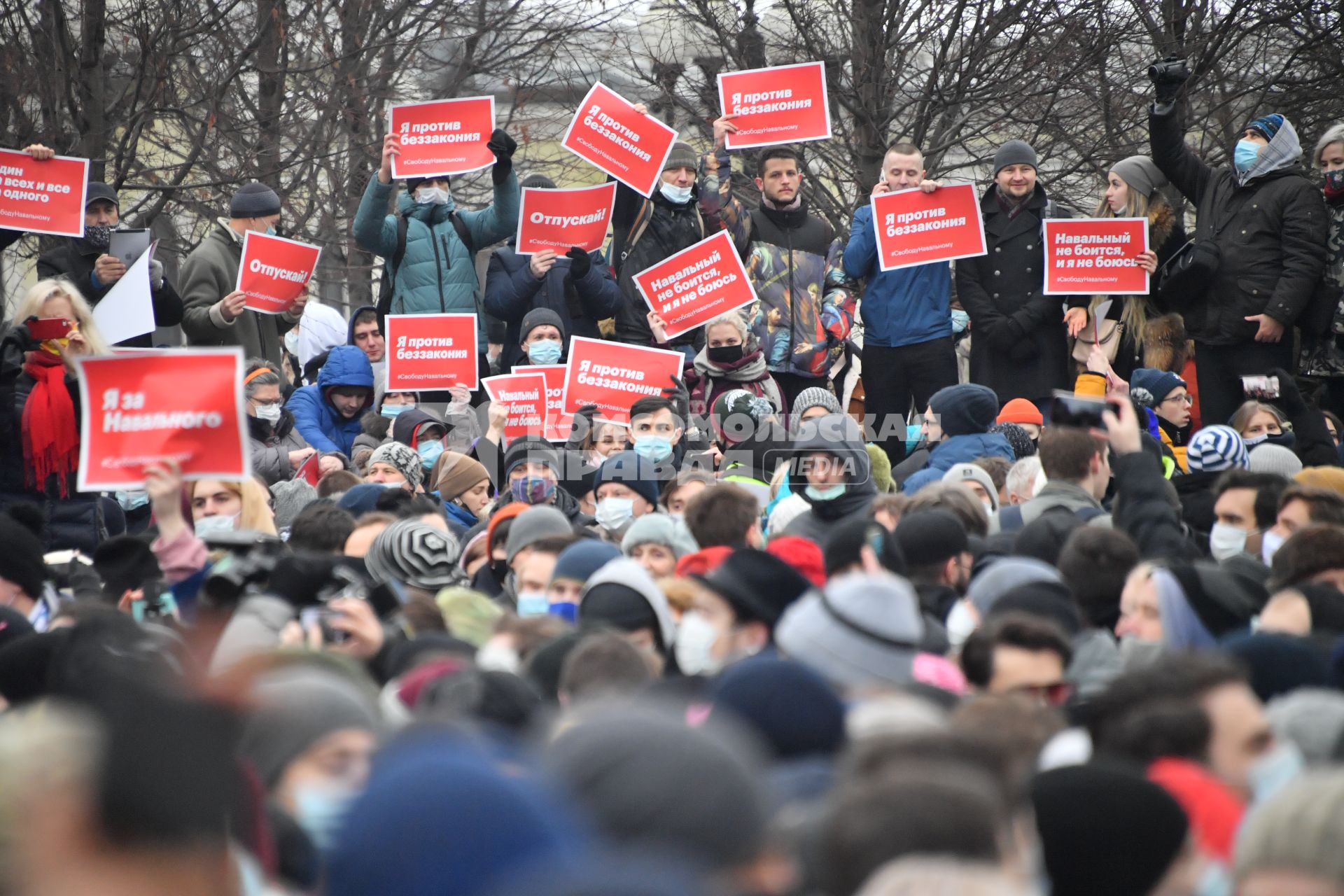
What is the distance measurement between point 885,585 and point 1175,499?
2.50 meters

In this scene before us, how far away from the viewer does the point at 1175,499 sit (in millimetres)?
6711

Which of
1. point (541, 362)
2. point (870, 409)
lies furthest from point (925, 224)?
point (541, 362)

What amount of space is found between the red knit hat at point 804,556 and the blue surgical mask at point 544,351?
4.95m

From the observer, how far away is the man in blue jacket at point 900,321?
11.1 meters

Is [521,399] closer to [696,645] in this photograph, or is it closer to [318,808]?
[696,645]

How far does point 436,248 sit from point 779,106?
2.59 meters

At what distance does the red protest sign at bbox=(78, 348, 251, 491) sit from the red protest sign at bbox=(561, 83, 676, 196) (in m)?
5.51

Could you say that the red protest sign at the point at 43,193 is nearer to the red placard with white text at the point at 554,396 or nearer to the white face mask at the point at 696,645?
the red placard with white text at the point at 554,396

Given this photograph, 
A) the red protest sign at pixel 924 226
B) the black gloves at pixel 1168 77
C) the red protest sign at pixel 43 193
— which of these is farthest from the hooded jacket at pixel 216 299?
the black gloves at pixel 1168 77

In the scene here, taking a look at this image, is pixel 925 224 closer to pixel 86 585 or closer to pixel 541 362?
pixel 541 362

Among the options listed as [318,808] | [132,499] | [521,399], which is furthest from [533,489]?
[318,808]

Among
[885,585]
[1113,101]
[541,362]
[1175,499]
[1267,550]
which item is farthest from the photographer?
[1113,101]

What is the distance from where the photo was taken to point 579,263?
11.1 meters

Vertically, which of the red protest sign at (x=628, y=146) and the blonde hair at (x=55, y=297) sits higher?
the red protest sign at (x=628, y=146)
